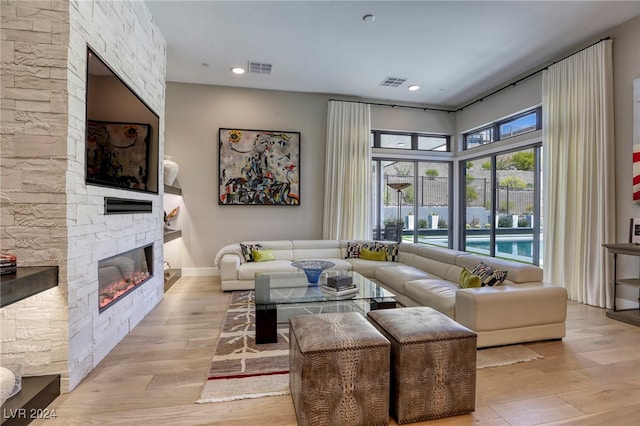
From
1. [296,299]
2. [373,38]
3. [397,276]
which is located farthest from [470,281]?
[373,38]

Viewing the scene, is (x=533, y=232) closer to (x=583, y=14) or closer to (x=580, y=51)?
(x=580, y=51)

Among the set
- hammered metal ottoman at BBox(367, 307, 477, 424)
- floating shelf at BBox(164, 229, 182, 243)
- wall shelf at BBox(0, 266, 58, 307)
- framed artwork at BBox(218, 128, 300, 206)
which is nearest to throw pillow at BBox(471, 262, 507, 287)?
hammered metal ottoman at BBox(367, 307, 477, 424)

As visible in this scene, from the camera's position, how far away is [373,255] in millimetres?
5066

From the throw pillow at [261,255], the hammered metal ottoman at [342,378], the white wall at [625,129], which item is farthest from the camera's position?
the throw pillow at [261,255]

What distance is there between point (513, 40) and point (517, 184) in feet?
7.70

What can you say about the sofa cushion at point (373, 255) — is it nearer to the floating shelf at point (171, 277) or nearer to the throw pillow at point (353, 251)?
the throw pillow at point (353, 251)

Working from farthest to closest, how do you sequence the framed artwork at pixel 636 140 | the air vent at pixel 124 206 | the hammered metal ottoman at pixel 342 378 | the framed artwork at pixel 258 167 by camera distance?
the framed artwork at pixel 258 167 → the framed artwork at pixel 636 140 → the air vent at pixel 124 206 → the hammered metal ottoman at pixel 342 378

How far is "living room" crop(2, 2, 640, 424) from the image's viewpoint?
Result: 195 centimetres

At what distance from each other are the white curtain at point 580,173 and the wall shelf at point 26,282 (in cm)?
539

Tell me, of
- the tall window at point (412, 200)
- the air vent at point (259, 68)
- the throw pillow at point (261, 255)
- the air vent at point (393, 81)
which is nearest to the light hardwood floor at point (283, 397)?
the throw pillow at point (261, 255)

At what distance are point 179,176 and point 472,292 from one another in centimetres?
482

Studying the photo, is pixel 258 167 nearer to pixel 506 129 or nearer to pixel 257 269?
pixel 257 269

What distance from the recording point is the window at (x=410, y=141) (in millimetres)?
6305

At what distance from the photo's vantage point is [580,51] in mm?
3957
